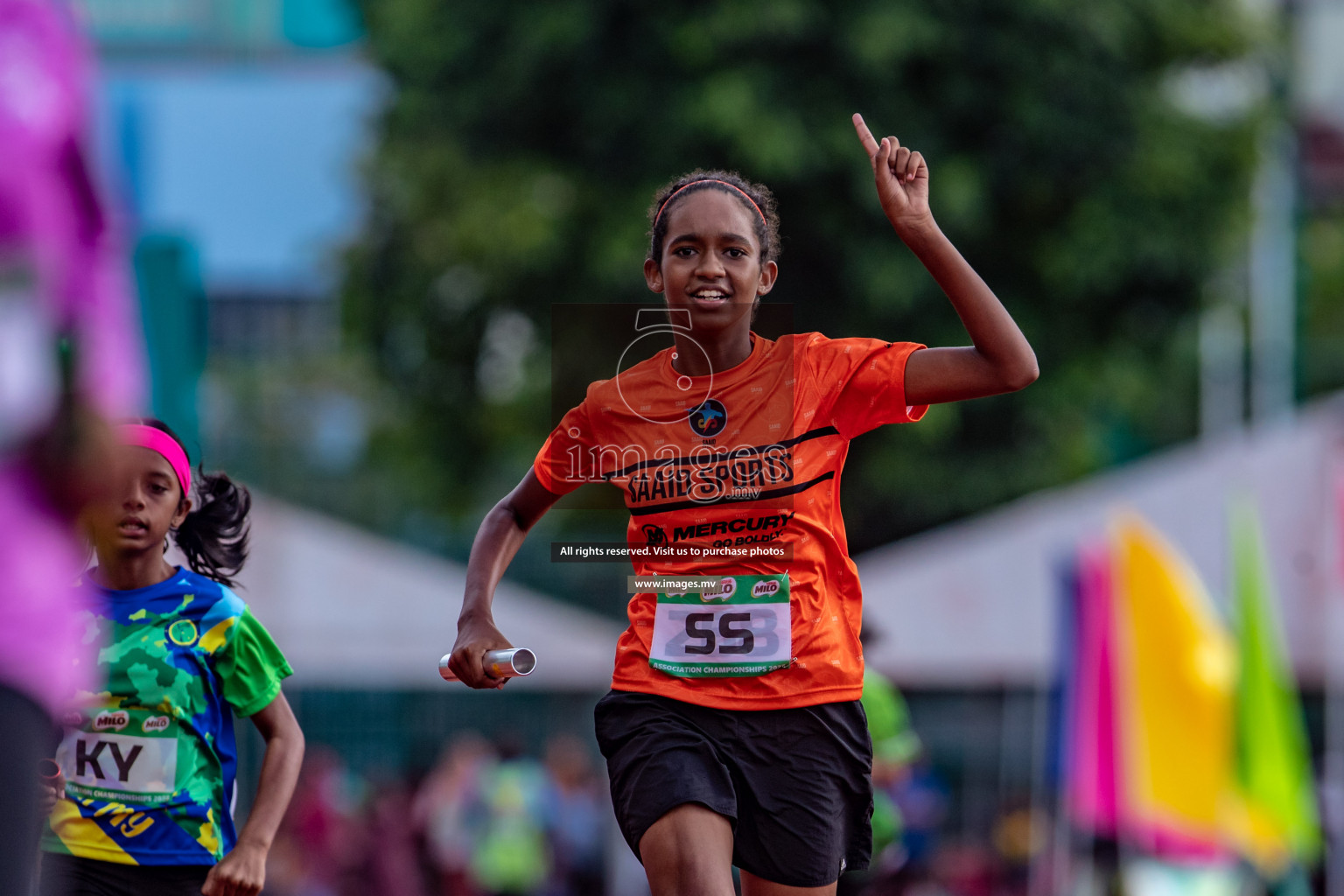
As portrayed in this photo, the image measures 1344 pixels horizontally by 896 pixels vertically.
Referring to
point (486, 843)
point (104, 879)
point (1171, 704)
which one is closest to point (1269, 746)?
point (1171, 704)

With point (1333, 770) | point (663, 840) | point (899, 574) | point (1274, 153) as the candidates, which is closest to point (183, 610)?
point (663, 840)

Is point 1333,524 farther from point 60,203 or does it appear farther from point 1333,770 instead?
point 60,203

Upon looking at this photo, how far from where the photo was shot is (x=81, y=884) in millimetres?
4000

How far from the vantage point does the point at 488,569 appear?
4.25 meters

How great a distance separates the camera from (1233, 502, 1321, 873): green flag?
11.1 metres

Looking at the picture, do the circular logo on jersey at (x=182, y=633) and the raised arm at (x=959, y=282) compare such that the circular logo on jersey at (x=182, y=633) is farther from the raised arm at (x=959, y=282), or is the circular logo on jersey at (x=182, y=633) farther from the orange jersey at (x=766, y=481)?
the raised arm at (x=959, y=282)

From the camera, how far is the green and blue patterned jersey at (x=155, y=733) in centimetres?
403

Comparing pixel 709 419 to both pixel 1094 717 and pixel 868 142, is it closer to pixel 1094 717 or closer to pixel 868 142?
pixel 868 142

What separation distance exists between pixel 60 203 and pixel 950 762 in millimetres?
14939

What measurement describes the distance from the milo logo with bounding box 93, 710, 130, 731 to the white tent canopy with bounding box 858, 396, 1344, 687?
906 cm

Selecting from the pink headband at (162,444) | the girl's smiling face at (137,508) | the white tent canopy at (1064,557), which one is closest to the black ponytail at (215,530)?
the pink headband at (162,444)

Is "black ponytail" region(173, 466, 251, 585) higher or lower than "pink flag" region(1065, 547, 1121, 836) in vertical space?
lower

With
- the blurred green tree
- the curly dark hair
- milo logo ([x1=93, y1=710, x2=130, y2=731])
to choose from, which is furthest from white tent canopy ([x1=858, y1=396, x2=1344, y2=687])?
milo logo ([x1=93, y1=710, x2=130, y2=731])

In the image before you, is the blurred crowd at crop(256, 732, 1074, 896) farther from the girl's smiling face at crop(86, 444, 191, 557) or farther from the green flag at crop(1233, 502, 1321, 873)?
the girl's smiling face at crop(86, 444, 191, 557)
